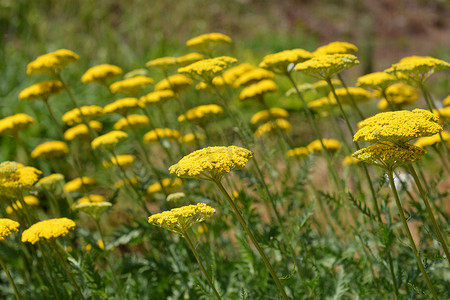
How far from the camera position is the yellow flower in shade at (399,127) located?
1.33m

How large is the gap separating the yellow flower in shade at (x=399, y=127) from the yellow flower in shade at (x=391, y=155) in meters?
0.02

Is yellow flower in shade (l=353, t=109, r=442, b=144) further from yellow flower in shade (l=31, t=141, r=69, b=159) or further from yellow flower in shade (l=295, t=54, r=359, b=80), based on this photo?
yellow flower in shade (l=31, t=141, r=69, b=159)

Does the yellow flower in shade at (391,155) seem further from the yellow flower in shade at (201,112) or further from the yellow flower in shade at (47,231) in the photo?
the yellow flower in shade at (201,112)

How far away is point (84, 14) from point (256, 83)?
705 cm

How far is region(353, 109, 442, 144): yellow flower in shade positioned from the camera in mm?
1326

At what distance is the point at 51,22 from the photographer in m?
9.28

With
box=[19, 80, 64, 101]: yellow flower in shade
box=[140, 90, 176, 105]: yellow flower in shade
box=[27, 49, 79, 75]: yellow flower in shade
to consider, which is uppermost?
box=[27, 49, 79, 75]: yellow flower in shade

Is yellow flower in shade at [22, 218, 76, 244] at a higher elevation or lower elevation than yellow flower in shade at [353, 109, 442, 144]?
lower

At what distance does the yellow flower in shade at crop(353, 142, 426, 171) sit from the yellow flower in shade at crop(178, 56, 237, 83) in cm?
81

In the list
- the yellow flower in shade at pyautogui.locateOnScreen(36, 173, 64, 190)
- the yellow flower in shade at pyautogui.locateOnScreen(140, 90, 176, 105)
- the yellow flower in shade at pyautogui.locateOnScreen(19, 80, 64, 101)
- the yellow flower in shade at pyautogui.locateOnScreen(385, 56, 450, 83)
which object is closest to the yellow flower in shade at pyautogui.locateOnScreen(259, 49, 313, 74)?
the yellow flower in shade at pyautogui.locateOnScreen(385, 56, 450, 83)

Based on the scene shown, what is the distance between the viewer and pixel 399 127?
4.38 ft

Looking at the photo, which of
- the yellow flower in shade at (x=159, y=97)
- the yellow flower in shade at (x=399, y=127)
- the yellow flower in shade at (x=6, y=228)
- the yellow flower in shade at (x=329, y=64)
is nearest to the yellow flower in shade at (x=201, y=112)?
the yellow flower in shade at (x=159, y=97)

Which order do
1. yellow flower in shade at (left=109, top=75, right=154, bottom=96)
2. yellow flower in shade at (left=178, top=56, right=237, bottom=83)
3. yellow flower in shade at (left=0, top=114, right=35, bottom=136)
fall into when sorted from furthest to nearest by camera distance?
1. yellow flower in shade at (left=109, top=75, right=154, bottom=96)
2. yellow flower in shade at (left=0, top=114, right=35, bottom=136)
3. yellow flower in shade at (left=178, top=56, right=237, bottom=83)

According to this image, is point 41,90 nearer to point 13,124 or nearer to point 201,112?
point 13,124
